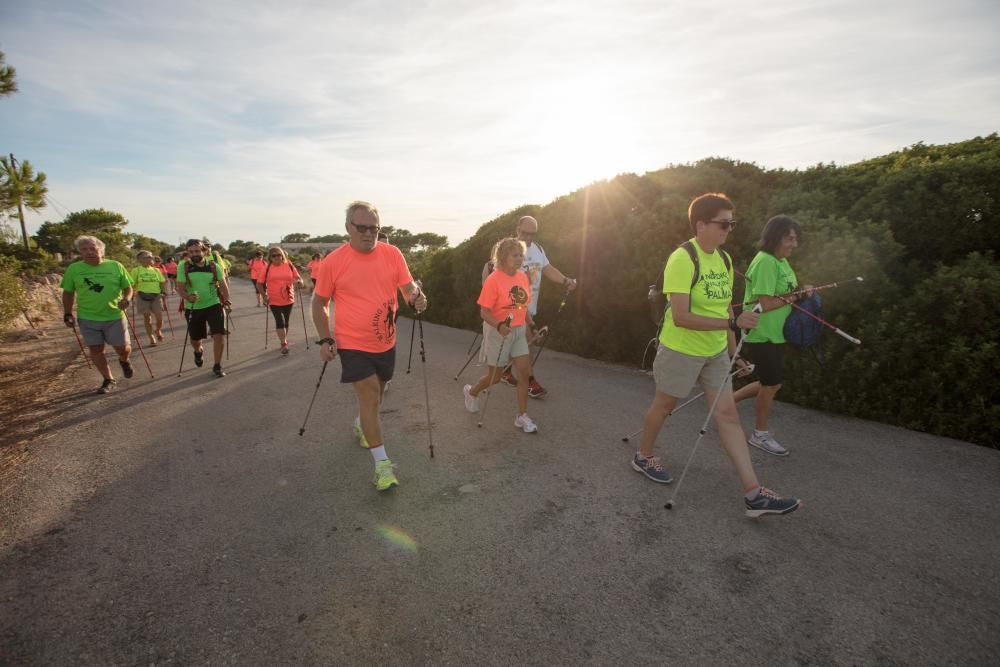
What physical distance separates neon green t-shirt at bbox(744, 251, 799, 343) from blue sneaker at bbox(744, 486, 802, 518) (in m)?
1.47

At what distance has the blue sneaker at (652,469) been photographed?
3.83 metres

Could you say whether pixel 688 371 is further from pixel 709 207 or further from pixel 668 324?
pixel 709 207

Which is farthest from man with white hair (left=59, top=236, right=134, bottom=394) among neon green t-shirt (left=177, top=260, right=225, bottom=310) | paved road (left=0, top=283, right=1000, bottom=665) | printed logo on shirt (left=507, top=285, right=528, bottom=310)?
printed logo on shirt (left=507, top=285, right=528, bottom=310)

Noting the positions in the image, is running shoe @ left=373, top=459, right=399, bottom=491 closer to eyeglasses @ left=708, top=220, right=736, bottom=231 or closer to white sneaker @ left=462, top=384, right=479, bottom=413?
white sneaker @ left=462, top=384, right=479, bottom=413

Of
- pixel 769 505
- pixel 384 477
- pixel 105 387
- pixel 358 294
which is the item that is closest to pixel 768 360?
pixel 769 505

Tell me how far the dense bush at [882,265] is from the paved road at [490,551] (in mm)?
526

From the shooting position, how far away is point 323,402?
238 inches

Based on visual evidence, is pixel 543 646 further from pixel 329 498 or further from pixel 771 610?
pixel 329 498

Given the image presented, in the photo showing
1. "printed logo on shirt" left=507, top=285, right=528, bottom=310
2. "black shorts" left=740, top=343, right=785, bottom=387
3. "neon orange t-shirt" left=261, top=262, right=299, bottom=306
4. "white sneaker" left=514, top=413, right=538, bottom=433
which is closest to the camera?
"black shorts" left=740, top=343, right=785, bottom=387

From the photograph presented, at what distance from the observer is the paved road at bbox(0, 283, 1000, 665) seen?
7.57 ft

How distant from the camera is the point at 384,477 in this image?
3.73 meters

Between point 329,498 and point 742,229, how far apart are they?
6.86 metres

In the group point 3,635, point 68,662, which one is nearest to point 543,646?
point 68,662

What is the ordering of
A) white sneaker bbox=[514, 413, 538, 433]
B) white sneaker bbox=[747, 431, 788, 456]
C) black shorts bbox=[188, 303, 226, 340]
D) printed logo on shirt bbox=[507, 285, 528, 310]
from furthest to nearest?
1. black shorts bbox=[188, 303, 226, 340]
2. white sneaker bbox=[514, 413, 538, 433]
3. printed logo on shirt bbox=[507, 285, 528, 310]
4. white sneaker bbox=[747, 431, 788, 456]
